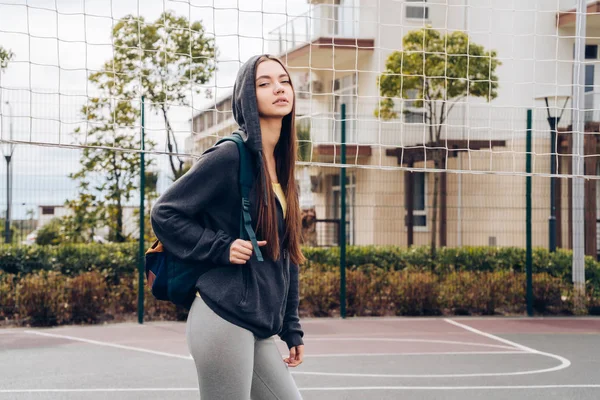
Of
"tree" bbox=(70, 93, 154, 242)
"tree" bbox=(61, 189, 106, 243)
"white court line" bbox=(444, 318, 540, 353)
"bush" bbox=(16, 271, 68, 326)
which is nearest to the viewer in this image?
"white court line" bbox=(444, 318, 540, 353)

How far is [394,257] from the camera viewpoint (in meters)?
13.9

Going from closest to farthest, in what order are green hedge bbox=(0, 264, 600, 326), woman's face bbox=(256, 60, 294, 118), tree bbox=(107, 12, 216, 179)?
woman's face bbox=(256, 60, 294, 118) → green hedge bbox=(0, 264, 600, 326) → tree bbox=(107, 12, 216, 179)

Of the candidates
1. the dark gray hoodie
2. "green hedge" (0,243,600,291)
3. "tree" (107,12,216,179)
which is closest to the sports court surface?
"green hedge" (0,243,600,291)

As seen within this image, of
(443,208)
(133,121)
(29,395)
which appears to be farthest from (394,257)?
(29,395)

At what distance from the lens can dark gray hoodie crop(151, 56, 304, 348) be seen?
9.73 feet

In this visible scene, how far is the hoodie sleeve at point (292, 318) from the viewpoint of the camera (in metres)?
3.35

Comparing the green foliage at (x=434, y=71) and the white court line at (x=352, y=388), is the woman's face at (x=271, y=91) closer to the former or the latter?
the white court line at (x=352, y=388)

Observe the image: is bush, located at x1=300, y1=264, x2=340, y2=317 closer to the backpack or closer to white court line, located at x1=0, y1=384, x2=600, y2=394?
white court line, located at x1=0, y1=384, x2=600, y2=394

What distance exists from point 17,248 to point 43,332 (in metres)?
1.87

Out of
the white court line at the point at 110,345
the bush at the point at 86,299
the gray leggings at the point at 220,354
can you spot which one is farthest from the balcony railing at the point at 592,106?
the gray leggings at the point at 220,354

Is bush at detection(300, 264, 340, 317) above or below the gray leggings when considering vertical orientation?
below

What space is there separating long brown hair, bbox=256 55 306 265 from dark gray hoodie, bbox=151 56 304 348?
0.03 metres

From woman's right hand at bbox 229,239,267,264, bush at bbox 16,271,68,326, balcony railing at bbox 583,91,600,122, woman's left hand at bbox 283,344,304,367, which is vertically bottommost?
bush at bbox 16,271,68,326

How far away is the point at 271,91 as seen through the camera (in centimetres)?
317
